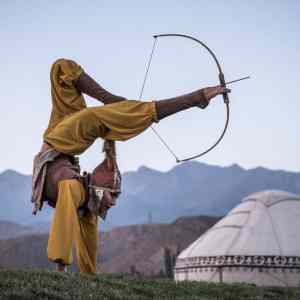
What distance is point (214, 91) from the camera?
4512 millimetres

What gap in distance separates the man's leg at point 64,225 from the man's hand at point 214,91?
3.36 ft

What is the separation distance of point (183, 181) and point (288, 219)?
9675 cm

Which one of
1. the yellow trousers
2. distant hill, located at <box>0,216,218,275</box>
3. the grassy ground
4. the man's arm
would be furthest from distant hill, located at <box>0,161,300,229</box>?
the yellow trousers

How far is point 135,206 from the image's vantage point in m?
95.2

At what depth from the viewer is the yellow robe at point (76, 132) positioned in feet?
14.7

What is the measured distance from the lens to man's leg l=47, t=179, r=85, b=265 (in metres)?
4.43

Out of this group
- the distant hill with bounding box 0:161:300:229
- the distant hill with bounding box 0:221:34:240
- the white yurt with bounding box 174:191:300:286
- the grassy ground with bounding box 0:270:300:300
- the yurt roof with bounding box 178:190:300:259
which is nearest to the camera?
the grassy ground with bounding box 0:270:300:300

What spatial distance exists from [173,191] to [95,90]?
334 feet

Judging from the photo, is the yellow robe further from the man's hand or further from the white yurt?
the white yurt

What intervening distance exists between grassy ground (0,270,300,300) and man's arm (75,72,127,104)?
1198 millimetres

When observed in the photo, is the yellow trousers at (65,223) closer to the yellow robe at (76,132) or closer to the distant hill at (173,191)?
the yellow robe at (76,132)

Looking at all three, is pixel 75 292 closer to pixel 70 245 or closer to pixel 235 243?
pixel 70 245

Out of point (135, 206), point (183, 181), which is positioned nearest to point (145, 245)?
point (135, 206)

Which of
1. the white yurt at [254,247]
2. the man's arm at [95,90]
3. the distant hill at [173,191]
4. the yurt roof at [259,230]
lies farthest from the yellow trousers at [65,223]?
the distant hill at [173,191]
